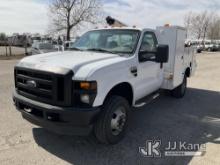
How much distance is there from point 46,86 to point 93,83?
2.43 feet

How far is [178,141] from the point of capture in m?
4.40

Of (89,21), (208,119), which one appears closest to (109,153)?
(208,119)

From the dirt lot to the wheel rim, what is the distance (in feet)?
0.85

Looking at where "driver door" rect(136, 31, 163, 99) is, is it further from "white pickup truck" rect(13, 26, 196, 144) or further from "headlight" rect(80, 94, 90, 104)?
"headlight" rect(80, 94, 90, 104)

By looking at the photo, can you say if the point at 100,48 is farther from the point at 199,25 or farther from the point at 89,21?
the point at 199,25

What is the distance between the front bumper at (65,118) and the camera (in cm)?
336

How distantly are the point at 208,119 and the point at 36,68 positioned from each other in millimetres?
4198

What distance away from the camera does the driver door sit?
15.5 ft

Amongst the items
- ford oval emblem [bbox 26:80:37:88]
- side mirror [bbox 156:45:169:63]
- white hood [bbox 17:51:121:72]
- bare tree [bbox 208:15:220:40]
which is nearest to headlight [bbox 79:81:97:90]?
white hood [bbox 17:51:121:72]

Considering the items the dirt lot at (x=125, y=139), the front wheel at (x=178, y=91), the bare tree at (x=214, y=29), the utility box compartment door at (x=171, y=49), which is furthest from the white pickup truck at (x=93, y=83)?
the bare tree at (x=214, y=29)

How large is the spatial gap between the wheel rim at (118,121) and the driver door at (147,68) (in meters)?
0.73

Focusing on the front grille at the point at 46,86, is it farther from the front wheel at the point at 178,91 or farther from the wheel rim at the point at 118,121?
the front wheel at the point at 178,91

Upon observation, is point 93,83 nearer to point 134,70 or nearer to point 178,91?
point 134,70

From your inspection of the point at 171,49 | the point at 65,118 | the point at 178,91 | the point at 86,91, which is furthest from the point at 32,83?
the point at 178,91
